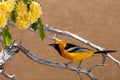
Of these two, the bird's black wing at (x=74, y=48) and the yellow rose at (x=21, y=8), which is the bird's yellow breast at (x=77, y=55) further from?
the yellow rose at (x=21, y=8)

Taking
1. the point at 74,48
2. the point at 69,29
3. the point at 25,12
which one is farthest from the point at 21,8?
the point at 69,29

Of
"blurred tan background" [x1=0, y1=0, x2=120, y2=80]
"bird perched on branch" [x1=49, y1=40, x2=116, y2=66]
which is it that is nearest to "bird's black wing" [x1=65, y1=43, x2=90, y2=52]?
"bird perched on branch" [x1=49, y1=40, x2=116, y2=66]

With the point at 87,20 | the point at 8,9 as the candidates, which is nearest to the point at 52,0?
the point at 87,20

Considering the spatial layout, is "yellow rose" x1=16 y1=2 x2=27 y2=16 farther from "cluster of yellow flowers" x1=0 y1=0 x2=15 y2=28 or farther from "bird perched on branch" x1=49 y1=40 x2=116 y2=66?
"bird perched on branch" x1=49 y1=40 x2=116 y2=66

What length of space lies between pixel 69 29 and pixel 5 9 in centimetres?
442

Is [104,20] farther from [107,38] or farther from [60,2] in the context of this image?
[60,2]

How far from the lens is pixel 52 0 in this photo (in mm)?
5844

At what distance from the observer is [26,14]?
1568 mm

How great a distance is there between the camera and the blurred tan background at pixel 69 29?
5.87 metres

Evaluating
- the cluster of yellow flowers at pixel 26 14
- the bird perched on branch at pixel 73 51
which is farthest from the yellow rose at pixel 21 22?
the bird perched on branch at pixel 73 51

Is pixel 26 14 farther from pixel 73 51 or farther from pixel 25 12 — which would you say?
pixel 73 51

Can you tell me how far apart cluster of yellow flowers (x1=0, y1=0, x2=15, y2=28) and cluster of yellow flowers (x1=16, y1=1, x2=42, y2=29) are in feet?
0.16

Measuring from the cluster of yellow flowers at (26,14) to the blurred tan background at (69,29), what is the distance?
13.8 feet

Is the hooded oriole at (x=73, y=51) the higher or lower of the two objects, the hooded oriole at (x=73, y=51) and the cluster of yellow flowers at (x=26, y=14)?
the lower
